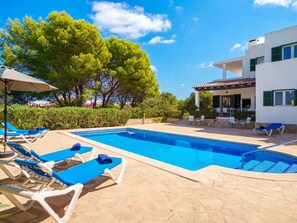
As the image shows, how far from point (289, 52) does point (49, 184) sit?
1708 cm

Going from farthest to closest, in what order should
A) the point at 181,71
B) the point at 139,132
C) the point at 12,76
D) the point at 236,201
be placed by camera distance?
the point at 181,71 < the point at 139,132 < the point at 12,76 < the point at 236,201

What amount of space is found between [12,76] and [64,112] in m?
9.37

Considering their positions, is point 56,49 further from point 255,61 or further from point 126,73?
point 255,61

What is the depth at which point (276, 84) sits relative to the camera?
1366 centimetres

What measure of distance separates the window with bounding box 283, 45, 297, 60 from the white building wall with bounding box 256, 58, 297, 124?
1.65 metres

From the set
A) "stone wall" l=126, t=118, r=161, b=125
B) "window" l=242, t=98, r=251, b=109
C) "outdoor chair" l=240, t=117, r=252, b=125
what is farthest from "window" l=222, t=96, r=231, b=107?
"stone wall" l=126, t=118, r=161, b=125

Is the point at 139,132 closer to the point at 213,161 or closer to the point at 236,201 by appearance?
the point at 213,161

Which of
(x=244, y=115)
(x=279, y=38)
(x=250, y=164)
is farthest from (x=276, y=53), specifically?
(x=250, y=164)

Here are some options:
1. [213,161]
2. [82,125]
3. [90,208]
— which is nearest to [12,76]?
[90,208]

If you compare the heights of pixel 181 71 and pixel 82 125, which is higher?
pixel 181 71

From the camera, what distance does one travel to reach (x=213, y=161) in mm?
8188

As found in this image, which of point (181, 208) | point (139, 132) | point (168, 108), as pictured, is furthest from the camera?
point (168, 108)

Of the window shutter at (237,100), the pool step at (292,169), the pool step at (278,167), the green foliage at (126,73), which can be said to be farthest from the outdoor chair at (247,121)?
the green foliage at (126,73)

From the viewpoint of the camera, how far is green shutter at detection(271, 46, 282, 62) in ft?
47.5
